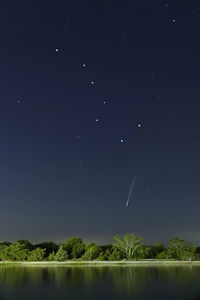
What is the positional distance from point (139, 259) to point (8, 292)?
177 feet

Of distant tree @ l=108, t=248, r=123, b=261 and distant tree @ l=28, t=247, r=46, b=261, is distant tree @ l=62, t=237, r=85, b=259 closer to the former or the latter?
distant tree @ l=28, t=247, r=46, b=261

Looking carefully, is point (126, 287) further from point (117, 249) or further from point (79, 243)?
point (79, 243)

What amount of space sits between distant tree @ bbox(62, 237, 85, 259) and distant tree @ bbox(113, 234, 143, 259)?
1225 cm

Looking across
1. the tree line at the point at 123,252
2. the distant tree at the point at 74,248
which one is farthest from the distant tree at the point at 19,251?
the distant tree at the point at 74,248

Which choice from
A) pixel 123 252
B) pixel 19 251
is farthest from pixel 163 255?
pixel 19 251

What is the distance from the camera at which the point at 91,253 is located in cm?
7956

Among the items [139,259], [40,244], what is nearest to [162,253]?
[139,259]

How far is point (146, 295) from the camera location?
81.9ft

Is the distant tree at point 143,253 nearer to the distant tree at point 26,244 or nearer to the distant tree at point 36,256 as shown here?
the distant tree at point 36,256

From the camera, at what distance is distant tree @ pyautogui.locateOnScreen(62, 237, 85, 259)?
84.6 meters

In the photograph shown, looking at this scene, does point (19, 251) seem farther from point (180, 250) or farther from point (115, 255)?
point (180, 250)

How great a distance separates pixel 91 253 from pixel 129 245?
448 inches

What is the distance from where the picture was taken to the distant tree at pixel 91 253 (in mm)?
79062

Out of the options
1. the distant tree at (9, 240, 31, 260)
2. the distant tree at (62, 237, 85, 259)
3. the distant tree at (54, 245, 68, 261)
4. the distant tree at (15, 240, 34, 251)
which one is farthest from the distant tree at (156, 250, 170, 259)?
the distant tree at (15, 240, 34, 251)
